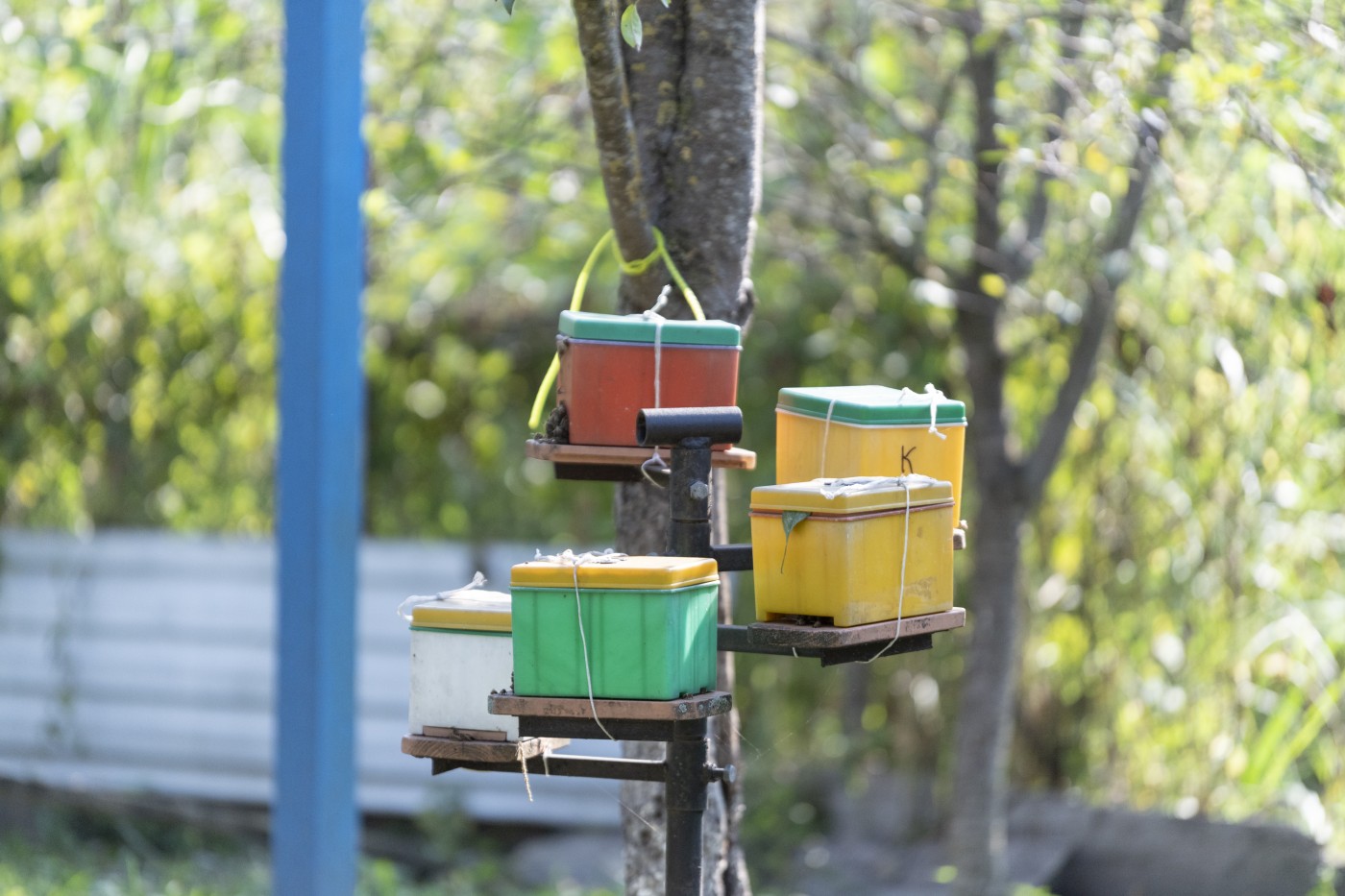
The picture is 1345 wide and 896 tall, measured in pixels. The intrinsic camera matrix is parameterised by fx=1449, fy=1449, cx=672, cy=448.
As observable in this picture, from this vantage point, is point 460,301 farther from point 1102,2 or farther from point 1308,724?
point 1308,724

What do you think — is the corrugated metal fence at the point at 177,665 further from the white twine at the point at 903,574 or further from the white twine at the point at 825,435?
the white twine at the point at 903,574

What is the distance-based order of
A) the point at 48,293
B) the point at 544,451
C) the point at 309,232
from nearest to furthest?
1. the point at 544,451
2. the point at 309,232
3. the point at 48,293

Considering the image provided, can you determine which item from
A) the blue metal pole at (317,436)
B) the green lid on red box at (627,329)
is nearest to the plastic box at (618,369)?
the green lid on red box at (627,329)

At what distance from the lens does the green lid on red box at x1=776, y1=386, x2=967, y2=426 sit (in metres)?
1.72

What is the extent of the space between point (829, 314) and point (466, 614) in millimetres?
2883

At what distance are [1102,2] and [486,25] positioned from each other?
5.45ft

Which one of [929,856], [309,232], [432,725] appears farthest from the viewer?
[929,856]

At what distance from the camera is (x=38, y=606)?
16.0 feet

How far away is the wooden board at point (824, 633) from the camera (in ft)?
4.93

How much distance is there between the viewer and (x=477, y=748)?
1632mm

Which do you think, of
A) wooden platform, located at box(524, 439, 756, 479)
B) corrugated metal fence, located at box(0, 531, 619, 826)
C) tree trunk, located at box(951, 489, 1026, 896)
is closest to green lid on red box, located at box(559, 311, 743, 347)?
wooden platform, located at box(524, 439, 756, 479)

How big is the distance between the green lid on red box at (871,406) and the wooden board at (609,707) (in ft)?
1.29

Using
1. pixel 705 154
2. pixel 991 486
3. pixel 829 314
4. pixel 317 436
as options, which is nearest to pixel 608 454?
pixel 705 154

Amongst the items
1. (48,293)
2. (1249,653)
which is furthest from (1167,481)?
(48,293)
